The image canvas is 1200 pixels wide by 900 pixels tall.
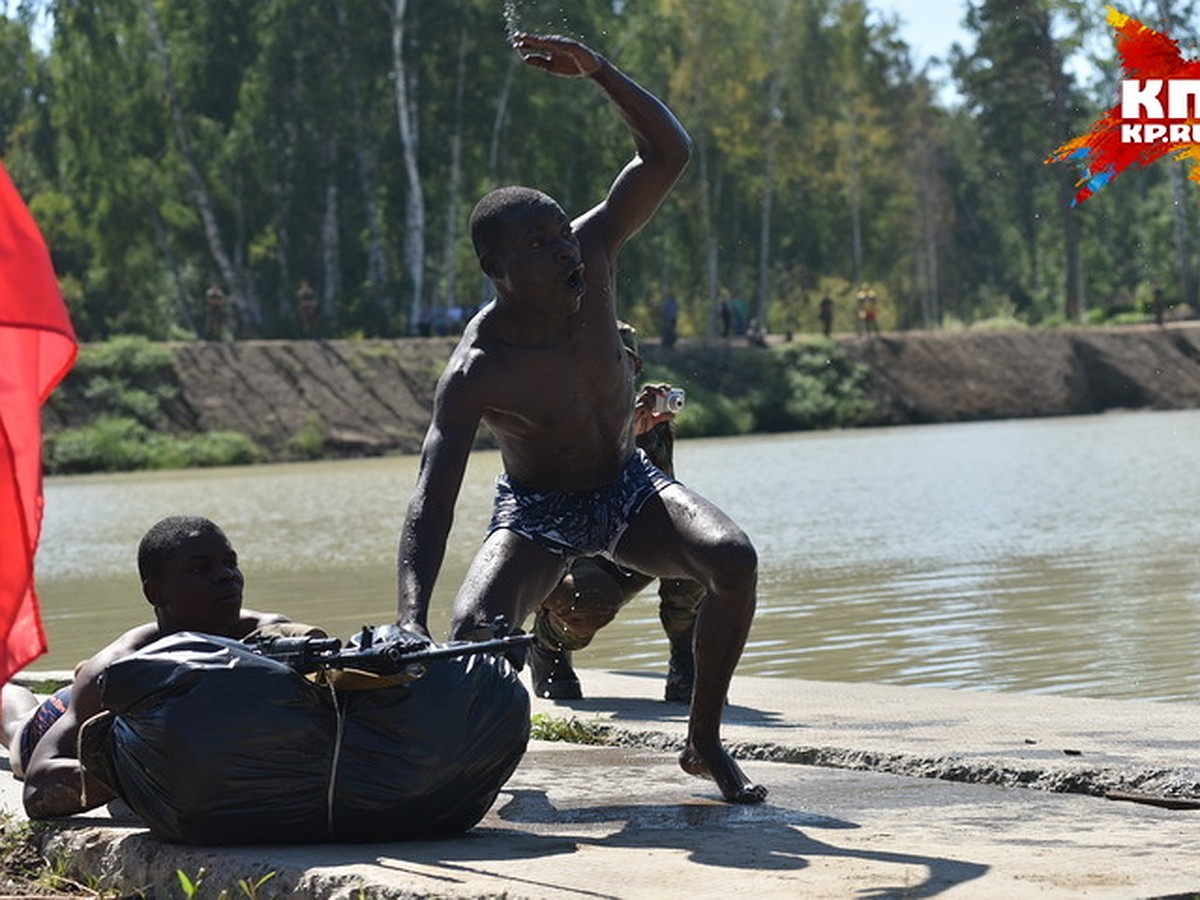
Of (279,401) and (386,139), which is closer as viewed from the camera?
(279,401)

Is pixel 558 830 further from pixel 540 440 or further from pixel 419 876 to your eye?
pixel 540 440

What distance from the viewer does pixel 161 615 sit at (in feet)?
20.1

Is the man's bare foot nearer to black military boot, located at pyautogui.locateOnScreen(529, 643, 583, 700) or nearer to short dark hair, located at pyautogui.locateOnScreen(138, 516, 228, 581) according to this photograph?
short dark hair, located at pyautogui.locateOnScreen(138, 516, 228, 581)

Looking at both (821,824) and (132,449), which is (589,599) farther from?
(132,449)

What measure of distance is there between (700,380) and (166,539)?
5064 cm

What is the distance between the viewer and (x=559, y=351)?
6.64 metres

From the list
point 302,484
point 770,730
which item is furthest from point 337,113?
point 770,730

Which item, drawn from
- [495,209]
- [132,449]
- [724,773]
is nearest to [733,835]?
[724,773]

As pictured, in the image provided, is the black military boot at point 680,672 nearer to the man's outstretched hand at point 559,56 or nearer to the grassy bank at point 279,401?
the man's outstretched hand at point 559,56

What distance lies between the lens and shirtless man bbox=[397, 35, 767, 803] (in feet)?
20.6

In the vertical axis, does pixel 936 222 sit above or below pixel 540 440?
above

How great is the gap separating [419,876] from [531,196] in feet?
7.20

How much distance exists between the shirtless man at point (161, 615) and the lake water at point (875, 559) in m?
4.70

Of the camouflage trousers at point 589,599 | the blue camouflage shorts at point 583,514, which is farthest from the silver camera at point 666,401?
the blue camouflage shorts at point 583,514
